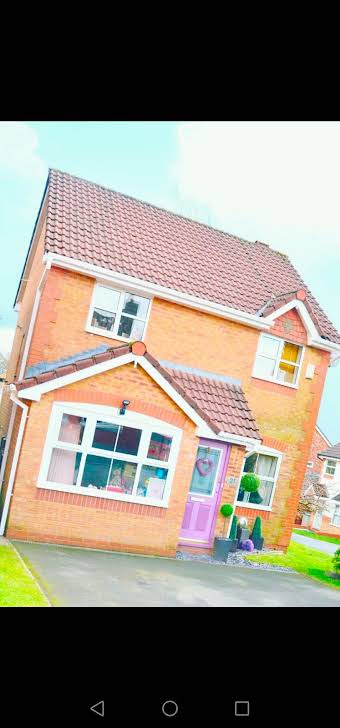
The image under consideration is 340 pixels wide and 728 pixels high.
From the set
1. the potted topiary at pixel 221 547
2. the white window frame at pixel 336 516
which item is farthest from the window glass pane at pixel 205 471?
the white window frame at pixel 336 516

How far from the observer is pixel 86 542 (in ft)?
27.1

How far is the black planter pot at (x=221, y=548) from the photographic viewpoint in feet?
31.1

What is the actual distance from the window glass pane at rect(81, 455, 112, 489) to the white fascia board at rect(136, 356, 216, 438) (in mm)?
1266

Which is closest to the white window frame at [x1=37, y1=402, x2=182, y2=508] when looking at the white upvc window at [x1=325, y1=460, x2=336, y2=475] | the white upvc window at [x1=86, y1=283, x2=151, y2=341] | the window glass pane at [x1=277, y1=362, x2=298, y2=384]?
the white upvc window at [x1=86, y1=283, x2=151, y2=341]

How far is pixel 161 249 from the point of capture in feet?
37.3

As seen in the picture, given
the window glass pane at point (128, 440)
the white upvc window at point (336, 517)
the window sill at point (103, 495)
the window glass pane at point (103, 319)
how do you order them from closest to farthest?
the window sill at point (103, 495) → the window glass pane at point (128, 440) → the window glass pane at point (103, 319) → the white upvc window at point (336, 517)

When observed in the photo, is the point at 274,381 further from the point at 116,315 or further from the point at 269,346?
the point at 116,315

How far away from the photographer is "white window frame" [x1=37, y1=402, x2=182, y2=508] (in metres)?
8.23

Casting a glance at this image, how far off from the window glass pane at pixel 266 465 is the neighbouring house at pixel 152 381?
28 mm

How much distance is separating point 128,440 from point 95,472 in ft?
2.10

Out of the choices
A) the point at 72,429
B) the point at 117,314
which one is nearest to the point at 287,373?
the point at 117,314

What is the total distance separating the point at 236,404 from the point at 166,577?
12.9ft
